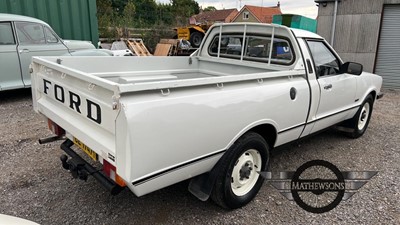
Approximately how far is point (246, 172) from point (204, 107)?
1.05m

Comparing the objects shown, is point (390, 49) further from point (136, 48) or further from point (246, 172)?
point (136, 48)

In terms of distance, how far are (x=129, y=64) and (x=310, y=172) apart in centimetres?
279

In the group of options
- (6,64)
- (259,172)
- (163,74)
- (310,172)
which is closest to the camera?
(259,172)

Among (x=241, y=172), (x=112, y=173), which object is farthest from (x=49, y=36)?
(x=241, y=172)

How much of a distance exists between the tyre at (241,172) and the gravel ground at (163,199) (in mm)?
162

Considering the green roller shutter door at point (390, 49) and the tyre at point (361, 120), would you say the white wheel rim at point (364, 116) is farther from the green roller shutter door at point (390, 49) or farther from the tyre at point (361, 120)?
the green roller shutter door at point (390, 49)

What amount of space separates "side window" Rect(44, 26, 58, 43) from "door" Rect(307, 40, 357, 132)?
6276 millimetres

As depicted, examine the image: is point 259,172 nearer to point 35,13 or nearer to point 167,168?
point 167,168

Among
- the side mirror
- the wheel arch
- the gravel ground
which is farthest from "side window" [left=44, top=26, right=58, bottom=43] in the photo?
the side mirror

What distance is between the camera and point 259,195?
3.36m

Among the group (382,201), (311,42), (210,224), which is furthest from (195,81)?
(382,201)

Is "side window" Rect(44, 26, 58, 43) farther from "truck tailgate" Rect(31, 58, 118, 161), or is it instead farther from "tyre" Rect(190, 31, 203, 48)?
"tyre" Rect(190, 31, 203, 48)

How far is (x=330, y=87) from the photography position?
393cm

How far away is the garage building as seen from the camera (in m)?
10.3
